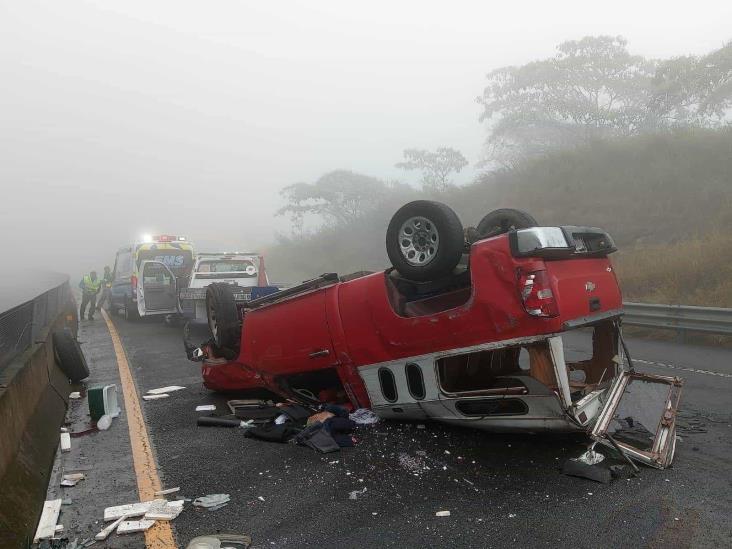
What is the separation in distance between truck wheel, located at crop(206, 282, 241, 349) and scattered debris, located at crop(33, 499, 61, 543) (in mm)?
2637

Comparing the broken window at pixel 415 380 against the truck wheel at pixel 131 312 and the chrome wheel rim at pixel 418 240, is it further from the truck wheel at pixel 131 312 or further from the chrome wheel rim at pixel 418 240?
the truck wheel at pixel 131 312

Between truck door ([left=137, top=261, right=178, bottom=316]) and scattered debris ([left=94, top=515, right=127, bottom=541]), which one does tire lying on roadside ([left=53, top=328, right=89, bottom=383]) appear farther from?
truck door ([left=137, top=261, right=178, bottom=316])

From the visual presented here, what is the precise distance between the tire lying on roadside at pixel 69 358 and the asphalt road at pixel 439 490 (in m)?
2.31

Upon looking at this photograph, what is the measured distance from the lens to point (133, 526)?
3277mm

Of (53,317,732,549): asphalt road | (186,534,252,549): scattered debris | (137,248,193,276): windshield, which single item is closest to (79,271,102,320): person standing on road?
(137,248,193,276): windshield

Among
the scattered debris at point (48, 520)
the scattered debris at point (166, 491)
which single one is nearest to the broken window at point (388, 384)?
the scattered debris at point (166, 491)

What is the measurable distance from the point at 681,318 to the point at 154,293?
11.5 metres

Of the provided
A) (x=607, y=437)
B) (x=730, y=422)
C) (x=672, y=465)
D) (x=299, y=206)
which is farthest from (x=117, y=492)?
(x=299, y=206)

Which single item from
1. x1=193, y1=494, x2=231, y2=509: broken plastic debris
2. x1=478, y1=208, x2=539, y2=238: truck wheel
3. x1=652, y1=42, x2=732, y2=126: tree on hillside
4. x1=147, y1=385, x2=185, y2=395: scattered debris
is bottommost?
x1=147, y1=385, x2=185, y2=395: scattered debris

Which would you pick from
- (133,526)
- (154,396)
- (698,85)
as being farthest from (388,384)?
(698,85)

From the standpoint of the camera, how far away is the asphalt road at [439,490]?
3.09 metres

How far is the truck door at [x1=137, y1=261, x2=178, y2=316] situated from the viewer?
13.8 metres

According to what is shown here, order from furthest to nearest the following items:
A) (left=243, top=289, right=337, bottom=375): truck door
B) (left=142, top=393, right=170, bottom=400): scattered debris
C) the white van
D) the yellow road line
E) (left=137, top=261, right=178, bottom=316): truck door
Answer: (left=137, top=261, right=178, bottom=316): truck door → the white van → (left=142, top=393, right=170, bottom=400): scattered debris → (left=243, top=289, right=337, bottom=375): truck door → the yellow road line

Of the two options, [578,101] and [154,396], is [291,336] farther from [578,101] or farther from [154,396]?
[578,101]
